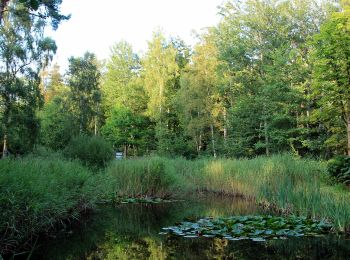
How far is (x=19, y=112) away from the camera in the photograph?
18828 mm

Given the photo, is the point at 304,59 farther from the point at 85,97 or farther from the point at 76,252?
the point at 76,252

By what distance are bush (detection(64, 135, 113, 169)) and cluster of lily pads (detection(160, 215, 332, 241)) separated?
250 inches

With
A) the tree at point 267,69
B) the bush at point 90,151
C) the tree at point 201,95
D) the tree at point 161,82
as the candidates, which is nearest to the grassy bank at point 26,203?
the bush at point 90,151

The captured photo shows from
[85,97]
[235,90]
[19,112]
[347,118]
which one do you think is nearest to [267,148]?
[235,90]

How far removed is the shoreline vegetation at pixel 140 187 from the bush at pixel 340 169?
0.93ft

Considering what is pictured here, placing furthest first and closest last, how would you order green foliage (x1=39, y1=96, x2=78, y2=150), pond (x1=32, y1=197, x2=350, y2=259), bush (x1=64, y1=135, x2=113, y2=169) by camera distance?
green foliage (x1=39, y1=96, x2=78, y2=150) < bush (x1=64, y1=135, x2=113, y2=169) < pond (x1=32, y1=197, x2=350, y2=259)

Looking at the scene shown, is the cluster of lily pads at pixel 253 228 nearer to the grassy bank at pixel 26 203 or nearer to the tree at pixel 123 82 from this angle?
the grassy bank at pixel 26 203

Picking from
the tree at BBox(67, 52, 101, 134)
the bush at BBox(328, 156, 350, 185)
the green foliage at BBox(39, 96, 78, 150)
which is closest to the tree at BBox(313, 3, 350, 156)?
the bush at BBox(328, 156, 350, 185)

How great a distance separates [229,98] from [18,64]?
13505 millimetres

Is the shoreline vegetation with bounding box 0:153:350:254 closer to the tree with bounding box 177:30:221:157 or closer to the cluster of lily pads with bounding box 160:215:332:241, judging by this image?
the cluster of lily pads with bounding box 160:215:332:241

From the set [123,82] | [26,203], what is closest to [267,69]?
[123,82]

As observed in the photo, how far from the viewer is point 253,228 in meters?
6.72

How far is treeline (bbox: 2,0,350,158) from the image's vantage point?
2152 cm

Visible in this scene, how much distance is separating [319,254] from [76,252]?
3741mm
